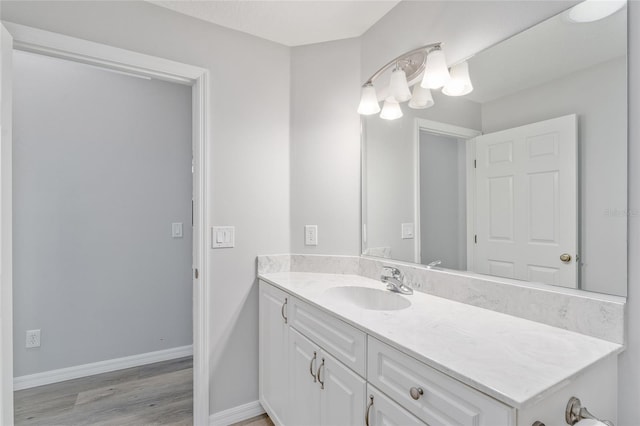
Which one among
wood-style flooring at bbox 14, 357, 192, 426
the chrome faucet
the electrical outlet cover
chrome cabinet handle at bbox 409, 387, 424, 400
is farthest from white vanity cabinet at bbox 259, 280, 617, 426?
the electrical outlet cover

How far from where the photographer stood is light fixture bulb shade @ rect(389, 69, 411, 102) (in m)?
1.59

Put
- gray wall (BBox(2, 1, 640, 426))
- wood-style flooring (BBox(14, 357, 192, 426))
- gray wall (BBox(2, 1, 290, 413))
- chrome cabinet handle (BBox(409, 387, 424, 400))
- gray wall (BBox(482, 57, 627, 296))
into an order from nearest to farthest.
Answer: chrome cabinet handle (BBox(409, 387, 424, 400)) → gray wall (BBox(482, 57, 627, 296)) → gray wall (BBox(2, 1, 640, 426)) → gray wall (BBox(2, 1, 290, 413)) → wood-style flooring (BBox(14, 357, 192, 426))

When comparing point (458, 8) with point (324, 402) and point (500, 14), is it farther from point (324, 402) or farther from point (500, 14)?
point (324, 402)

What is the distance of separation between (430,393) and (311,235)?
1.29 m

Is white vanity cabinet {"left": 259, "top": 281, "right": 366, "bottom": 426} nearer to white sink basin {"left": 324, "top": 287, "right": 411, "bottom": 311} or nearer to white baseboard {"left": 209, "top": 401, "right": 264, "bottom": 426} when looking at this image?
white baseboard {"left": 209, "top": 401, "right": 264, "bottom": 426}

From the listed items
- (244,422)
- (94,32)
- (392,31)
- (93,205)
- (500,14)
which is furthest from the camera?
(93,205)

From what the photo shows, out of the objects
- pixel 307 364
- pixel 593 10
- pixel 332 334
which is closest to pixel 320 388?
pixel 307 364

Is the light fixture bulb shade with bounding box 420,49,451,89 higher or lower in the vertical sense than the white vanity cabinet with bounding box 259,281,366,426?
higher

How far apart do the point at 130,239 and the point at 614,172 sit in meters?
2.88

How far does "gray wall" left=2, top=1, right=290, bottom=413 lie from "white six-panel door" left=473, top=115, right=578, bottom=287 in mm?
854

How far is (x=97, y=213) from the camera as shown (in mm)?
2359

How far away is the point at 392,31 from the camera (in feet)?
5.62

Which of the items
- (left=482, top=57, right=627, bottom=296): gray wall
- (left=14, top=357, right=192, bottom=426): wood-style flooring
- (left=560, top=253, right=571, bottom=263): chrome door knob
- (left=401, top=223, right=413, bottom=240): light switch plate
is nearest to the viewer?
(left=482, top=57, right=627, bottom=296): gray wall

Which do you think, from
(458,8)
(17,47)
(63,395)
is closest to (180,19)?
(17,47)
